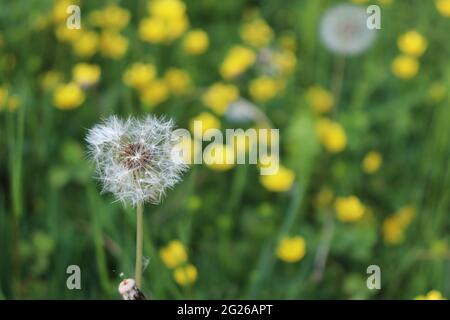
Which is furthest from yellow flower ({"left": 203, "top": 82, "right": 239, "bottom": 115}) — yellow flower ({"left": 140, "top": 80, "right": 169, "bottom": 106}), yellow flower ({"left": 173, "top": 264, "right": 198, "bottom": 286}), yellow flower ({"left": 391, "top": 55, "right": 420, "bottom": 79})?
yellow flower ({"left": 173, "top": 264, "right": 198, "bottom": 286})

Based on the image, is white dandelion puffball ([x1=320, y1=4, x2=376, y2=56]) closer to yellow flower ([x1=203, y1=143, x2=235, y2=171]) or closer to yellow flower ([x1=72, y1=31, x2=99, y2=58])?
yellow flower ([x1=203, y1=143, x2=235, y2=171])

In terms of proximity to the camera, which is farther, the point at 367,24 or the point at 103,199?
the point at 367,24

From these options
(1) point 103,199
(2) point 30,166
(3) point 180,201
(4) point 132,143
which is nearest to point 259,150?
(3) point 180,201

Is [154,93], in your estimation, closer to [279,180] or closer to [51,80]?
[51,80]

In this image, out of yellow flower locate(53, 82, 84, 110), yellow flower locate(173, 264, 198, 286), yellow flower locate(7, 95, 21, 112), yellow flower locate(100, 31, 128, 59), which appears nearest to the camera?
yellow flower locate(173, 264, 198, 286)

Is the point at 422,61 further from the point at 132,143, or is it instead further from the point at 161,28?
the point at 132,143

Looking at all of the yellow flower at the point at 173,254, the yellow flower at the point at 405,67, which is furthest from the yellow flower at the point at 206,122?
the yellow flower at the point at 405,67

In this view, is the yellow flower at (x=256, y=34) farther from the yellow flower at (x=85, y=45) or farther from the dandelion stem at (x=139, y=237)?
the dandelion stem at (x=139, y=237)
